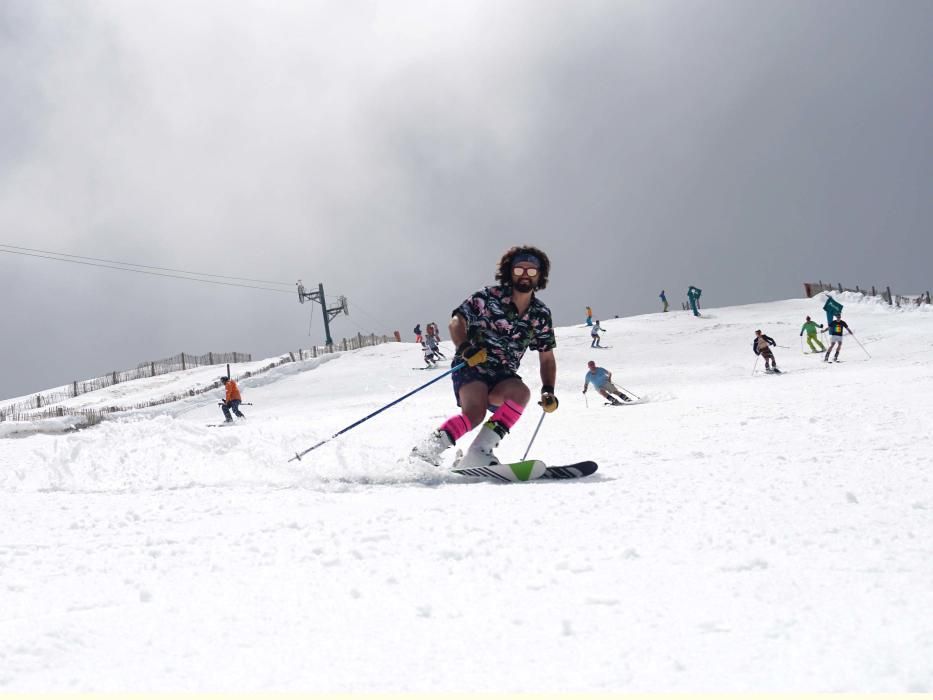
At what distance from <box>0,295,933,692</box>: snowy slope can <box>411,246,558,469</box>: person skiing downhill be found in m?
0.38

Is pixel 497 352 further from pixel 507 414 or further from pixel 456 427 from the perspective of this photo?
pixel 456 427

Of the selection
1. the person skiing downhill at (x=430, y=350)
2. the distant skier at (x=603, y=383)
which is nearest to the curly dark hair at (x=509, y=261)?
the distant skier at (x=603, y=383)

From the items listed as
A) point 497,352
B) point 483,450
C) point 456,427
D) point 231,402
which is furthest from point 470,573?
point 231,402

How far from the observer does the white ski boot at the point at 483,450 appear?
3.93m

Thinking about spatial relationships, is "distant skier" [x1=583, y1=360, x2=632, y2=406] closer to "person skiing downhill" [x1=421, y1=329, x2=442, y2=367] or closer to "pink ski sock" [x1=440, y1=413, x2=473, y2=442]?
"pink ski sock" [x1=440, y1=413, x2=473, y2=442]

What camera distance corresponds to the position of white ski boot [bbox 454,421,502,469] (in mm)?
3931

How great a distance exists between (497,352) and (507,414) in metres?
0.46

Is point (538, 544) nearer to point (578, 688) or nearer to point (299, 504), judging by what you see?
point (578, 688)

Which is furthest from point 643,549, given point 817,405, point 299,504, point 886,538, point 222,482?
point 817,405

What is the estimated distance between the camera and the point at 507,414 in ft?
13.5

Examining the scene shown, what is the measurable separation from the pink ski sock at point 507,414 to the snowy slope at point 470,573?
59 centimetres

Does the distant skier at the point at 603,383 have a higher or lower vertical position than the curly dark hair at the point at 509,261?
lower

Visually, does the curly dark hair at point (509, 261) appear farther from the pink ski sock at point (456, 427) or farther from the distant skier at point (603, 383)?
the distant skier at point (603, 383)

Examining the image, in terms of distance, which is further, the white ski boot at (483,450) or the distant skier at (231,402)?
the distant skier at (231,402)
